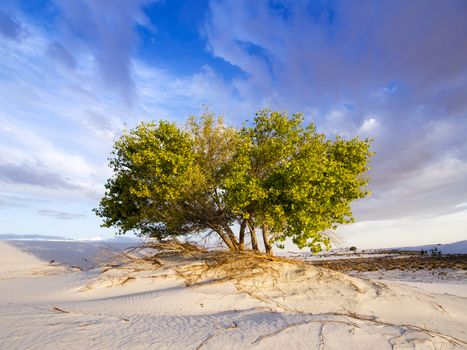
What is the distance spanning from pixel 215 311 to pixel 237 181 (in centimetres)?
497

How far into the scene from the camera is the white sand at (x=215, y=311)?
5645 mm

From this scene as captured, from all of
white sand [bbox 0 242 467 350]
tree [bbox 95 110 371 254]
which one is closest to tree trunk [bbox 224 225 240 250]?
tree [bbox 95 110 371 254]

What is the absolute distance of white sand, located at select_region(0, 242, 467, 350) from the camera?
222 inches

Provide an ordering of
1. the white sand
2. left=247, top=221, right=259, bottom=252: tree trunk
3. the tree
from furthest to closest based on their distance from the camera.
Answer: left=247, top=221, right=259, bottom=252: tree trunk → the tree → the white sand

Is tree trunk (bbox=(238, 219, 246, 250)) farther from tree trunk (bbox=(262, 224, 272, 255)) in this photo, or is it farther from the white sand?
the white sand

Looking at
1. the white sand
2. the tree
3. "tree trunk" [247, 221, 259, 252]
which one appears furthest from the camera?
"tree trunk" [247, 221, 259, 252]

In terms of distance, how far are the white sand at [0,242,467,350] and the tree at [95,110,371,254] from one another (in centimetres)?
211

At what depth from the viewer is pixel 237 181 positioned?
43.6 ft

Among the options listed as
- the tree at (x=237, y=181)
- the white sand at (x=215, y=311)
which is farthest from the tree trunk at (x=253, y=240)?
the white sand at (x=215, y=311)

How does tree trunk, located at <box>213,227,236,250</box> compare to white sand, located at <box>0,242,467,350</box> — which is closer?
white sand, located at <box>0,242,467,350</box>

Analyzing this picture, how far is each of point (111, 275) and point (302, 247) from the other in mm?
7368

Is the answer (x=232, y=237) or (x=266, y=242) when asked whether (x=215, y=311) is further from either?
(x=232, y=237)

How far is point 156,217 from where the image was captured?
16.0m

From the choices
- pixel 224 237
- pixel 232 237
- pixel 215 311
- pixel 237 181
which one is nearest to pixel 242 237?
pixel 232 237
